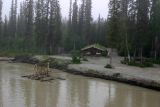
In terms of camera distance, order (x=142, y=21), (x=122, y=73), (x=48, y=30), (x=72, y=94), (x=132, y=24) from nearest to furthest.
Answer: (x=72, y=94), (x=122, y=73), (x=142, y=21), (x=132, y=24), (x=48, y=30)

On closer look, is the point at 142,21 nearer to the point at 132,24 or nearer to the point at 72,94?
the point at 132,24

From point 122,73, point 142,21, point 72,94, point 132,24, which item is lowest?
point 72,94

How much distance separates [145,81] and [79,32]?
55143 mm

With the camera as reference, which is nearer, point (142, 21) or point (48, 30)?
point (142, 21)

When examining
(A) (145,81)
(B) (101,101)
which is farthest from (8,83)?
(A) (145,81)

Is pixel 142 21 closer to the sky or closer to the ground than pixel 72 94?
closer to the sky

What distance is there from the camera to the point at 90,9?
89.2 m

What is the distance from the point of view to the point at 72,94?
27766mm

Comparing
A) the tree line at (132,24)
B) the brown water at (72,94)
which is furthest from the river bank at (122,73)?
the tree line at (132,24)

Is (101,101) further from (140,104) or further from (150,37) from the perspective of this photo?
(150,37)

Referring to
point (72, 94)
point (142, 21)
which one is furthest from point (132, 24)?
point (72, 94)

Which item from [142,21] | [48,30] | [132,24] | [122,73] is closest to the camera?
[122,73]

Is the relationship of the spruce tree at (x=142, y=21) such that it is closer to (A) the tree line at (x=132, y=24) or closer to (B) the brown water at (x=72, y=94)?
(A) the tree line at (x=132, y=24)

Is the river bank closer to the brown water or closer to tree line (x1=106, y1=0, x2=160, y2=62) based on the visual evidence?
the brown water
